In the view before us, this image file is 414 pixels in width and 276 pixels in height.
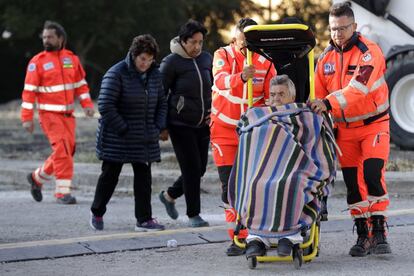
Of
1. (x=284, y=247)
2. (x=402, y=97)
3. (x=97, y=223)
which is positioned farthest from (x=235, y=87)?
(x=402, y=97)

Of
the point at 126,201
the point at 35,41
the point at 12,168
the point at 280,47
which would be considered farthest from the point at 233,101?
the point at 35,41

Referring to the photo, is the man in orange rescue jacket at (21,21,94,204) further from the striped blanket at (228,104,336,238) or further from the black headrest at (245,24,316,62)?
the striped blanket at (228,104,336,238)

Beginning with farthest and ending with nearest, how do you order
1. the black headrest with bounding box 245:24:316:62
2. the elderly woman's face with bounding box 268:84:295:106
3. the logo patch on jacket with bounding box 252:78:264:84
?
the logo patch on jacket with bounding box 252:78:264:84 → the black headrest with bounding box 245:24:316:62 → the elderly woman's face with bounding box 268:84:295:106

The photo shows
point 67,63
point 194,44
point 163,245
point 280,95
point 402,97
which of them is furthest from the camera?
point 402,97

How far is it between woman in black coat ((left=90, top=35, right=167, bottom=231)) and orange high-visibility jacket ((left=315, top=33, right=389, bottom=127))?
1752mm

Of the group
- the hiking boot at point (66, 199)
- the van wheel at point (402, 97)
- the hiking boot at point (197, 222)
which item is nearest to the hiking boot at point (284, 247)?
the hiking boot at point (197, 222)

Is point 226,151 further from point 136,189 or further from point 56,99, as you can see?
point 56,99

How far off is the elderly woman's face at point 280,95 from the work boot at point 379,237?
1.13m

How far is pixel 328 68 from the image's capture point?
7.97 metres

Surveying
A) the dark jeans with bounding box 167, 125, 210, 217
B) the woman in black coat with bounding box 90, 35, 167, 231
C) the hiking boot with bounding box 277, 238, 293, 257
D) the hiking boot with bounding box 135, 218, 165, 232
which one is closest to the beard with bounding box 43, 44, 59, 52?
the woman in black coat with bounding box 90, 35, 167, 231

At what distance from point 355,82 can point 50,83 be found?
14.5 feet

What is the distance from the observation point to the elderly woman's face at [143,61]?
9188mm

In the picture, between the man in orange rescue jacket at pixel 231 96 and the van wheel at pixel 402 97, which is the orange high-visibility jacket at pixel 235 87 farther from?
the van wheel at pixel 402 97

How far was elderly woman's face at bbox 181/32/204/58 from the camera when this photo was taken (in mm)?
9148
